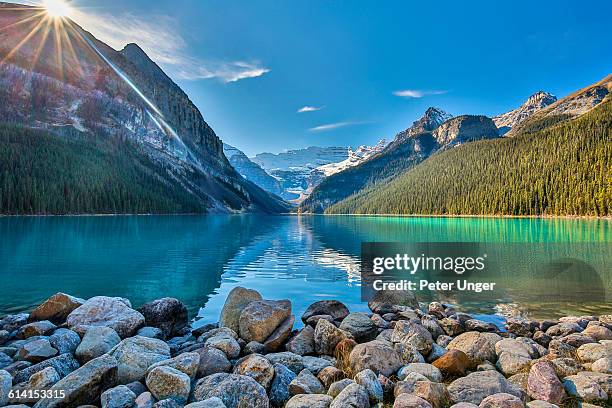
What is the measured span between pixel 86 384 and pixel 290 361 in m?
5.39

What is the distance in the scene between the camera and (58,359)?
1009cm

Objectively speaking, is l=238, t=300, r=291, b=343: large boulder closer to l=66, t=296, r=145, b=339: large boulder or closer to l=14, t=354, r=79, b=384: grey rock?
l=66, t=296, r=145, b=339: large boulder

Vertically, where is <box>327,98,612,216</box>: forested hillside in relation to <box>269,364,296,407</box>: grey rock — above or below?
above

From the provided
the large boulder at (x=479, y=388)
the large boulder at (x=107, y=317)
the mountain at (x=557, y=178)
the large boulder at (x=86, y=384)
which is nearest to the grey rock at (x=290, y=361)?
the large boulder at (x=479, y=388)

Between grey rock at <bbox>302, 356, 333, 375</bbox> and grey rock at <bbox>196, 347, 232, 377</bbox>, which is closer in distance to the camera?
grey rock at <bbox>196, 347, 232, 377</bbox>

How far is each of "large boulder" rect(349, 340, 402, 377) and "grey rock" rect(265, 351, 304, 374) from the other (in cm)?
155

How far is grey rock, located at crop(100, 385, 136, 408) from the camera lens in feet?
25.7

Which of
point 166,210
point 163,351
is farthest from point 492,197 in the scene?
point 163,351

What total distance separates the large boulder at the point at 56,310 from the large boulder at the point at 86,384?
24.8 ft

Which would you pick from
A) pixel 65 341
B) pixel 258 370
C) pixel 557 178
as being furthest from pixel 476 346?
pixel 557 178

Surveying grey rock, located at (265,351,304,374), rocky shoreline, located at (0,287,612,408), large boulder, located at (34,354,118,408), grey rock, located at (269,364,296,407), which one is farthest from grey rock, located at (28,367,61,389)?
grey rock, located at (265,351,304,374)

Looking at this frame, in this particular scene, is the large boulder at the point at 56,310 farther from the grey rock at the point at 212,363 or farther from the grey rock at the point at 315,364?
the grey rock at the point at 315,364

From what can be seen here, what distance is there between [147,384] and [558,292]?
25.6 metres

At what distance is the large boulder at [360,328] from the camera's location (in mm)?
13688
